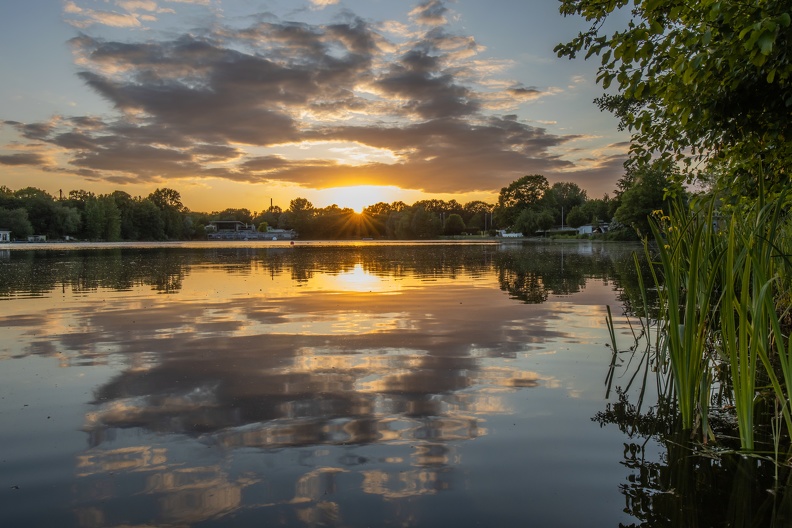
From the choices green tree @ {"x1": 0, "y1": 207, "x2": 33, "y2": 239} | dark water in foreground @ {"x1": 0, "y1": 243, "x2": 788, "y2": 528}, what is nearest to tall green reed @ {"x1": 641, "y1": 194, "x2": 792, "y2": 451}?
dark water in foreground @ {"x1": 0, "y1": 243, "x2": 788, "y2": 528}

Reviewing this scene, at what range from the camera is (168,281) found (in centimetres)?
1927

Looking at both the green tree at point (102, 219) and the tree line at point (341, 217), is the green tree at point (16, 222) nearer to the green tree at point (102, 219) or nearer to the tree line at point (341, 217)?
the tree line at point (341, 217)

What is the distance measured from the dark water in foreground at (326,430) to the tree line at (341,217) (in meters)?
68.2

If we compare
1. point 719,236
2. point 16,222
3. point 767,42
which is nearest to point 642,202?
point 719,236

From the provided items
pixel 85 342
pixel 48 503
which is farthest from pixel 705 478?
pixel 85 342

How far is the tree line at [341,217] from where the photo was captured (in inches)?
4788

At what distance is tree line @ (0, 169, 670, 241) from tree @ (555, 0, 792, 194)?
218ft

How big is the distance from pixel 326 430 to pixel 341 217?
19233 cm

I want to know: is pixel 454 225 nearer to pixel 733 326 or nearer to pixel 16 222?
pixel 16 222

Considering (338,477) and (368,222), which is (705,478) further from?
(368,222)

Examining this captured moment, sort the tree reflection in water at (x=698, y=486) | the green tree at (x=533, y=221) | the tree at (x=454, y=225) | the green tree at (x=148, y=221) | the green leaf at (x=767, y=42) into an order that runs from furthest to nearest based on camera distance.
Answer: the tree at (x=454, y=225) < the green tree at (x=148, y=221) < the green tree at (x=533, y=221) < the green leaf at (x=767, y=42) < the tree reflection in water at (x=698, y=486)

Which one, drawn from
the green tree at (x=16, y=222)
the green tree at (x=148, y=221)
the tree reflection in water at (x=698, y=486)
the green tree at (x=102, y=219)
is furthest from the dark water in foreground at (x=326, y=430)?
the green tree at (x=148, y=221)

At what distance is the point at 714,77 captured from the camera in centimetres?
644

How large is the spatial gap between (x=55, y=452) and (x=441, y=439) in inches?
114
